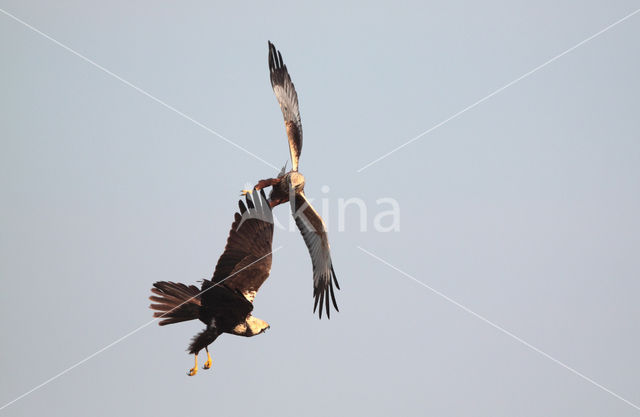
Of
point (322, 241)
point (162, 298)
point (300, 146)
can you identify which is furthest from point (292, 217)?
point (162, 298)

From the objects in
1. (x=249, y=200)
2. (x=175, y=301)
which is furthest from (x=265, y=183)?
(x=175, y=301)

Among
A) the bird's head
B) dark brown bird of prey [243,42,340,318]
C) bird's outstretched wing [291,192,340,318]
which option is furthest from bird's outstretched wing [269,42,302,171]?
the bird's head

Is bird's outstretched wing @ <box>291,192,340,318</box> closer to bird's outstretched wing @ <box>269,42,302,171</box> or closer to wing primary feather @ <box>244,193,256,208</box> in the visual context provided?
wing primary feather @ <box>244,193,256,208</box>

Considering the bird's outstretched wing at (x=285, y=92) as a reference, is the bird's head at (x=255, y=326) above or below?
below

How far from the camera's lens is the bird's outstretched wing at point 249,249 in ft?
49.3

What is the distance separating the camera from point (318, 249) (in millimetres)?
15938

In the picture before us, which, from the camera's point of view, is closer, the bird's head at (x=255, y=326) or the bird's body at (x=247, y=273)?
the bird's body at (x=247, y=273)

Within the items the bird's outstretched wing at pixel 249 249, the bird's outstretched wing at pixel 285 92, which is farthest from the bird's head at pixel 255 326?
the bird's outstretched wing at pixel 285 92

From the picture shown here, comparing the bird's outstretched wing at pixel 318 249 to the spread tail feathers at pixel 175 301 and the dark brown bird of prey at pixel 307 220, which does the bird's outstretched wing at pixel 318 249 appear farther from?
the spread tail feathers at pixel 175 301

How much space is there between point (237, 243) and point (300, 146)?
2571 millimetres

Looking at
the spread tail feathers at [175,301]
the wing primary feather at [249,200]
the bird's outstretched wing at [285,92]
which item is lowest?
the spread tail feathers at [175,301]

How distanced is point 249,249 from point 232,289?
1.77 meters

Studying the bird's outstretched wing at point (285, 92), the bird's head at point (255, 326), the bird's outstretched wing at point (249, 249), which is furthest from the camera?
the bird's outstretched wing at point (285, 92)

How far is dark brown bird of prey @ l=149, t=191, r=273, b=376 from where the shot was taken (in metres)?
13.9
